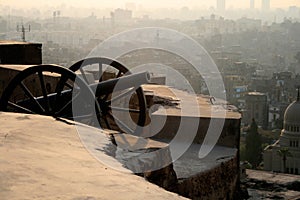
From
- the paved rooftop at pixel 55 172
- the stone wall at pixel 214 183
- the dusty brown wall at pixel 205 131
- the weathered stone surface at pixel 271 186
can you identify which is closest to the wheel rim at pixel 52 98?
the paved rooftop at pixel 55 172

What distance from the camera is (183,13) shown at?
139 meters

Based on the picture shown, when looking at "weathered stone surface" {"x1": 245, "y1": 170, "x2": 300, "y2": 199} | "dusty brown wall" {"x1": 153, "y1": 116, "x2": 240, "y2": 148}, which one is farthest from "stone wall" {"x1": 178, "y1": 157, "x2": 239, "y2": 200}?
"weathered stone surface" {"x1": 245, "y1": 170, "x2": 300, "y2": 199}

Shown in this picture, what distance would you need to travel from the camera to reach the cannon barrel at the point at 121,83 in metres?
6.33

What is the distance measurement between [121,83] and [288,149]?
2565cm

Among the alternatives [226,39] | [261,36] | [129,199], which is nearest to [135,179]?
[129,199]

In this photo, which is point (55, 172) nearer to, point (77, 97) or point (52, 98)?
point (77, 97)

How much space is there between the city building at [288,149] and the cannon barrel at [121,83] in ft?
74.3

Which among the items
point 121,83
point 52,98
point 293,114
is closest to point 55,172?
point 52,98

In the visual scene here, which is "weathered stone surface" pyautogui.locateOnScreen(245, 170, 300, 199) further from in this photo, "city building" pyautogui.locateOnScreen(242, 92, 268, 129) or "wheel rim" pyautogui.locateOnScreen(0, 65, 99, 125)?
"city building" pyautogui.locateOnScreen(242, 92, 268, 129)

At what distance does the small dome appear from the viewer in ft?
98.5

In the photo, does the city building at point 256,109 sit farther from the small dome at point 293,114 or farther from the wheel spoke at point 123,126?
the wheel spoke at point 123,126

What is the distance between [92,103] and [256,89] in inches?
2417

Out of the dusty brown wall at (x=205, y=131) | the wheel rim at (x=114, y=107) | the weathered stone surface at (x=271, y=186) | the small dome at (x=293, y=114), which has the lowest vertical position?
the small dome at (x=293, y=114)

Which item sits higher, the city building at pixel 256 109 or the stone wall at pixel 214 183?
the stone wall at pixel 214 183
